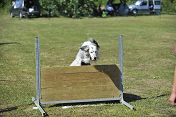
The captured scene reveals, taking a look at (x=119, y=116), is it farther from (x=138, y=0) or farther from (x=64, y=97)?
(x=138, y=0)

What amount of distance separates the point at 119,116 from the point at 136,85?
124 inches

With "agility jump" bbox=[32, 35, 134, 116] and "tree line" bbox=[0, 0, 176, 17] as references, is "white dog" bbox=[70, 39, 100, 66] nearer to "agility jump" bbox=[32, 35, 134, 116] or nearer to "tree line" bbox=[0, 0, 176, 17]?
"agility jump" bbox=[32, 35, 134, 116]

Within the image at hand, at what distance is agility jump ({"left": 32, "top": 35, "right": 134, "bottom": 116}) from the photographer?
9.06 m

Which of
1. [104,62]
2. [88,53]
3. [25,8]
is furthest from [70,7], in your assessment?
[88,53]

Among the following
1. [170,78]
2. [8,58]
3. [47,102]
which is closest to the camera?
[47,102]

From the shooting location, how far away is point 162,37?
26.0m

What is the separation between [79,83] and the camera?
924cm

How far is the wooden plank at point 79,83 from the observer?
9086 mm

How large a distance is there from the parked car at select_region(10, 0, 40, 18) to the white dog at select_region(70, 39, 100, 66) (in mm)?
38027

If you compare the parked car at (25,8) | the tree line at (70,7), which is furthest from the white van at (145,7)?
the parked car at (25,8)

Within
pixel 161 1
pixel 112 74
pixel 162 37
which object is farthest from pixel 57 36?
pixel 161 1

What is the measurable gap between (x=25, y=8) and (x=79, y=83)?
1565 inches

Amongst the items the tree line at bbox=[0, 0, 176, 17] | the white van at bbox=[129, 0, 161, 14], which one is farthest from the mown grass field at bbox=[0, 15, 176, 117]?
the white van at bbox=[129, 0, 161, 14]

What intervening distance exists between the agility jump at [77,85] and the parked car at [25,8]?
38308 mm
